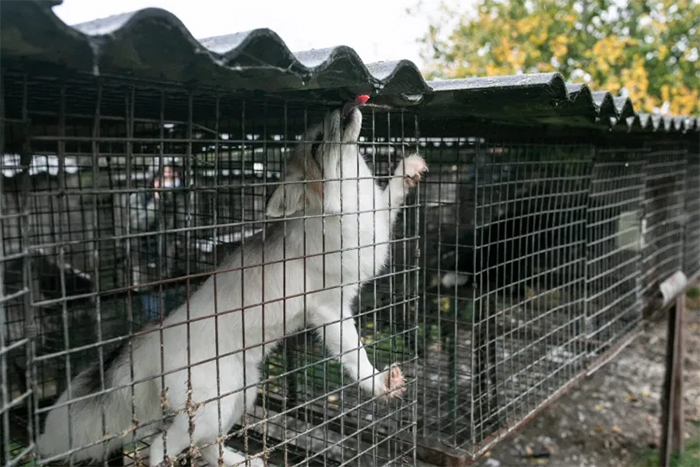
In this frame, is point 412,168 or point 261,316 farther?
point 412,168

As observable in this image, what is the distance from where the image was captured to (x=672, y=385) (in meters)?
5.56

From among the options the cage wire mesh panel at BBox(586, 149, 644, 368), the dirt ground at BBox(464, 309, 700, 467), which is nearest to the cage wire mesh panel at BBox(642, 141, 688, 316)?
the cage wire mesh panel at BBox(586, 149, 644, 368)

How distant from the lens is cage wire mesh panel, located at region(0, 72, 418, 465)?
174 cm

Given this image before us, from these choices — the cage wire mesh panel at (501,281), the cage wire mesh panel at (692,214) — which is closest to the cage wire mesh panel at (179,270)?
the cage wire mesh panel at (501,281)

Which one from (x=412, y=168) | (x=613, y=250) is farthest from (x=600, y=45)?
(x=412, y=168)

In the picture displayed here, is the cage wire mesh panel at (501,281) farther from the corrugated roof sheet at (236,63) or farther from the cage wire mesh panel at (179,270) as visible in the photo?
the corrugated roof sheet at (236,63)

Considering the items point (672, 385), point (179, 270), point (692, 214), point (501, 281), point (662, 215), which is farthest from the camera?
point (692, 214)

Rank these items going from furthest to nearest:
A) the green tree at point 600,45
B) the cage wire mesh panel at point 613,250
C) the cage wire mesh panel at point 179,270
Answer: the green tree at point 600,45 → the cage wire mesh panel at point 613,250 → the cage wire mesh panel at point 179,270

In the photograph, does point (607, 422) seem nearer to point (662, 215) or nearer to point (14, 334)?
point (662, 215)

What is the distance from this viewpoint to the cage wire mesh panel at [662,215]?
17.4 ft

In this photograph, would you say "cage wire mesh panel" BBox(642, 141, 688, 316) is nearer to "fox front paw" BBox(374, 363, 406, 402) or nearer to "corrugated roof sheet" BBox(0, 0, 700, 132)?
"corrugated roof sheet" BBox(0, 0, 700, 132)

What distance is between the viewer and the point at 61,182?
162 centimetres

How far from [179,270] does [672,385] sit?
458 cm

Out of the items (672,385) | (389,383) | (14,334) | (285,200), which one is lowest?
(672,385)
